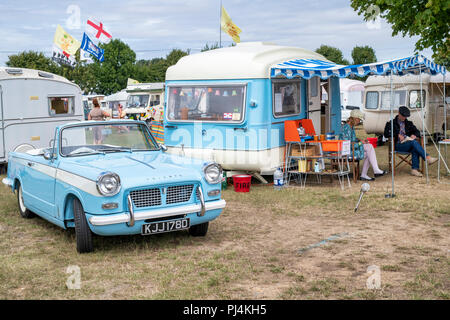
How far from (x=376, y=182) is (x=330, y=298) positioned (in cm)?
680

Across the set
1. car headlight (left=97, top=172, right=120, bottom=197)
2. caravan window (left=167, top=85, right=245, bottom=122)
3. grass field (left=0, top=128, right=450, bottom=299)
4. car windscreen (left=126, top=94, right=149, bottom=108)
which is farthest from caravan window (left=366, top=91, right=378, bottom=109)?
car headlight (left=97, top=172, right=120, bottom=197)

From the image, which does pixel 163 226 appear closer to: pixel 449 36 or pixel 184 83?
pixel 184 83

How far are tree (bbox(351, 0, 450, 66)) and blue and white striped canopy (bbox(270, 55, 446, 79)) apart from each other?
1447 mm

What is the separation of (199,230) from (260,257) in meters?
1.13

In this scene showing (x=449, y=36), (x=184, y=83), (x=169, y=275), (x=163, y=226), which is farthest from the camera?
(x=449, y=36)

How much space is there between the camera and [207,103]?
11109 millimetres

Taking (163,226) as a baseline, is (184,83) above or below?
above

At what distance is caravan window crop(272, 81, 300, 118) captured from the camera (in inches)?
426

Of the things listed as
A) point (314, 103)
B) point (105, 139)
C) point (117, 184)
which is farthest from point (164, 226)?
point (314, 103)

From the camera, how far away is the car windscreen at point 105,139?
7.00 meters

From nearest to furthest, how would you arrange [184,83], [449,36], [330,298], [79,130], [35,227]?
[330,298] < [79,130] < [35,227] < [184,83] < [449,36]

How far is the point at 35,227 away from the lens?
7719 mm
